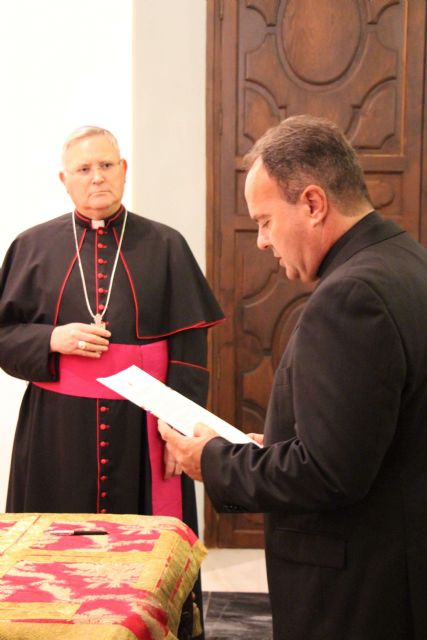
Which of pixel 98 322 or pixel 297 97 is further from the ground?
pixel 297 97

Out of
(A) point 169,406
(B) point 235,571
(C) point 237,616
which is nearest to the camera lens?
(A) point 169,406

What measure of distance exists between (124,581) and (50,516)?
541 millimetres

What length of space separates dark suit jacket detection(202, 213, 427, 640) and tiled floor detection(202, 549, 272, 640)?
1.99 metres

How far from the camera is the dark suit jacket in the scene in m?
1.77

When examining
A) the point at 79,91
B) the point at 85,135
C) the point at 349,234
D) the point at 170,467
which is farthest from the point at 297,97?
the point at 349,234

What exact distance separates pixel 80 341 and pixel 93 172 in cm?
64

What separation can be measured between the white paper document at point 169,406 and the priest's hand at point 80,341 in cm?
67

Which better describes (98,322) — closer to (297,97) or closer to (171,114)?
(171,114)

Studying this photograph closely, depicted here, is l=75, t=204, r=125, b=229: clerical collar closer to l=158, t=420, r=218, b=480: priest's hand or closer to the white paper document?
the white paper document

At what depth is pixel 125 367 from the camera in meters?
3.47

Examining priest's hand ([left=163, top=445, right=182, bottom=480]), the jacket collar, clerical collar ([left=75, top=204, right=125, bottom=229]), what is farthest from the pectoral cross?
the jacket collar

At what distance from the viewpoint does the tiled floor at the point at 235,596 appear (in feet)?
13.0

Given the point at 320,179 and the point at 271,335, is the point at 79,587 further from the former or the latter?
the point at 271,335

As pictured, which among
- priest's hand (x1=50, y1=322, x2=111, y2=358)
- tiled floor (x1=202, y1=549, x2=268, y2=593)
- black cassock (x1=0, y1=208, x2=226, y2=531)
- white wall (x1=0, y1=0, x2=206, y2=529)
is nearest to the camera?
priest's hand (x1=50, y1=322, x2=111, y2=358)
